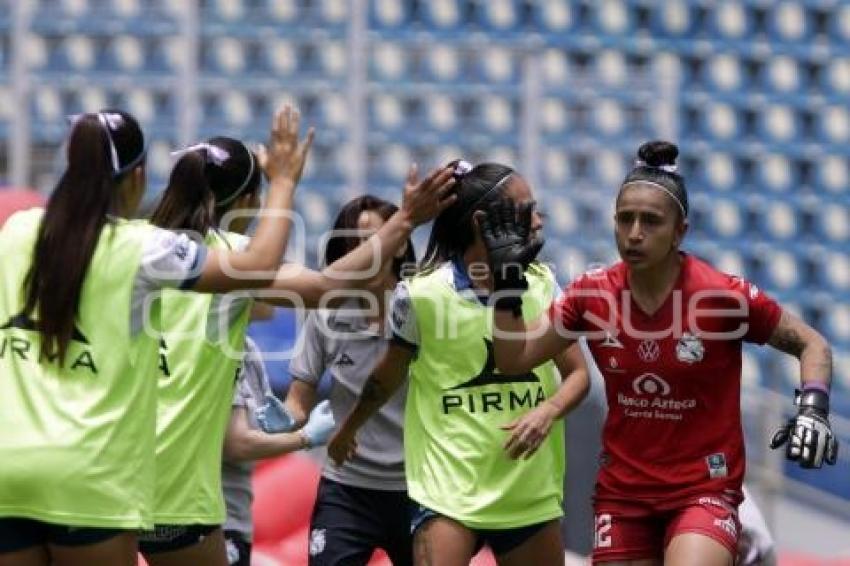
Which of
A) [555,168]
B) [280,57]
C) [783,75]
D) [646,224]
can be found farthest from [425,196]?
[783,75]

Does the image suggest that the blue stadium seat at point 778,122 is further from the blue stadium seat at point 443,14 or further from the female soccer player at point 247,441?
the female soccer player at point 247,441

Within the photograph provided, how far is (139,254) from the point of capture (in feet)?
17.1

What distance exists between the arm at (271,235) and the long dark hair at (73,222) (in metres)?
0.30

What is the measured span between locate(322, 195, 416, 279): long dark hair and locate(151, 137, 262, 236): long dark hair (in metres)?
0.72

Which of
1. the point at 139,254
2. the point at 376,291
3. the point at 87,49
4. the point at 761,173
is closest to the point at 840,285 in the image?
the point at 761,173

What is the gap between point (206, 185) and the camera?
6.29 metres

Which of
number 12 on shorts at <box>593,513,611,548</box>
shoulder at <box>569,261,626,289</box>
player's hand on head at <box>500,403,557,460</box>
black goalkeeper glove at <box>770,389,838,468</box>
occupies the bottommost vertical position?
number 12 on shorts at <box>593,513,611,548</box>

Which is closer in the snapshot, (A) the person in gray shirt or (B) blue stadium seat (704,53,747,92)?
(A) the person in gray shirt

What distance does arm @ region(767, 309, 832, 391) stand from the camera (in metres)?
6.00

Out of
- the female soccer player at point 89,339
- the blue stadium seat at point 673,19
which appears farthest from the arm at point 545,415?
the blue stadium seat at point 673,19

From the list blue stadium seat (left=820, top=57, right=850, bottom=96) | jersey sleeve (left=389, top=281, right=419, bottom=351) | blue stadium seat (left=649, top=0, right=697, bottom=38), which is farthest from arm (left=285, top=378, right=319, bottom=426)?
blue stadium seat (left=820, top=57, right=850, bottom=96)

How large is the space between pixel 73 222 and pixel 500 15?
13.4m

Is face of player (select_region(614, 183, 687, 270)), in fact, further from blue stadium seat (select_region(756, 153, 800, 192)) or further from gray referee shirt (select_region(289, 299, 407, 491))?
blue stadium seat (select_region(756, 153, 800, 192))

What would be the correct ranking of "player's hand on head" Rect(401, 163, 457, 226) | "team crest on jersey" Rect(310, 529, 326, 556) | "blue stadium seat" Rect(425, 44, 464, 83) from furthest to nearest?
"blue stadium seat" Rect(425, 44, 464, 83) → "team crest on jersey" Rect(310, 529, 326, 556) → "player's hand on head" Rect(401, 163, 457, 226)
